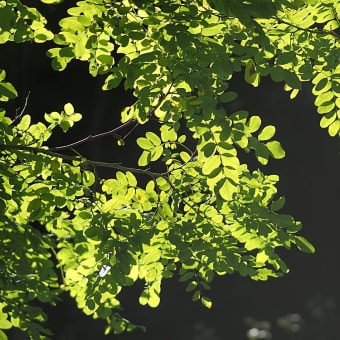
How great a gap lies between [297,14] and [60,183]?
974 mm

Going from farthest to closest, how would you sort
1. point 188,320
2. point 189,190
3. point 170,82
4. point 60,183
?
point 188,320 < point 189,190 < point 60,183 < point 170,82

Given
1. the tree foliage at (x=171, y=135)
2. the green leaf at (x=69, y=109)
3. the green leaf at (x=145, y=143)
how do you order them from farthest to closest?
the green leaf at (x=69, y=109), the green leaf at (x=145, y=143), the tree foliage at (x=171, y=135)

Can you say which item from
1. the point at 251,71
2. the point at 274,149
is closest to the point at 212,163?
the point at 274,149

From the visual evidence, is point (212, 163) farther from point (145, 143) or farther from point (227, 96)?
point (145, 143)

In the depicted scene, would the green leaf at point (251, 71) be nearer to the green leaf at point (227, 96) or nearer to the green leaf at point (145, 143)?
the green leaf at point (227, 96)

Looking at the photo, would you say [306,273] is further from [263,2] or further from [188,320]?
[263,2]

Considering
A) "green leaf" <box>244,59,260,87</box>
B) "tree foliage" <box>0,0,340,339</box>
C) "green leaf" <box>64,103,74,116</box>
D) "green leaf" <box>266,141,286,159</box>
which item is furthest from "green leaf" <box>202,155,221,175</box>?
"green leaf" <box>64,103,74,116</box>

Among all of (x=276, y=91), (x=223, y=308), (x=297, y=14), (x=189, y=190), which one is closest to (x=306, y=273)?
(x=223, y=308)

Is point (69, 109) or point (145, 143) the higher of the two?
point (145, 143)

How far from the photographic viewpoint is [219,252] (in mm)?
2984

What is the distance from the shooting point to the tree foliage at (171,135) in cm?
255

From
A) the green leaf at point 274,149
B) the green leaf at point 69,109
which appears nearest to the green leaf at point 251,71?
the green leaf at point 274,149

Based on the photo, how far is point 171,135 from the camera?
295 centimetres

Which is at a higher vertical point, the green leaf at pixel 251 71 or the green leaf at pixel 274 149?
the green leaf at pixel 251 71
